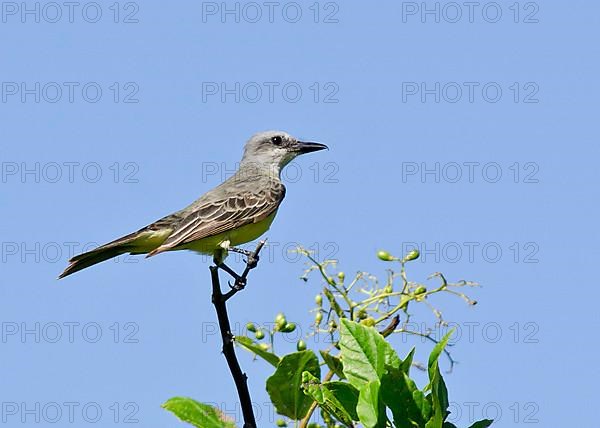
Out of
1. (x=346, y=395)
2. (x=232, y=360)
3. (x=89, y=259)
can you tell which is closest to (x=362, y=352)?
(x=346, y=395)

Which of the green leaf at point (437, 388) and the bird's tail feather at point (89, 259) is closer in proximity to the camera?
the green leaf at point (437, 388)

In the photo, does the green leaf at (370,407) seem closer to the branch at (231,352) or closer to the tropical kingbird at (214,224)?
the branch at (231,352)

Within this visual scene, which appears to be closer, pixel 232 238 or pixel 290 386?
pixel 290 386

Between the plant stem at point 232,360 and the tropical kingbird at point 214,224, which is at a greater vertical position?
the plant stem at point 232,360

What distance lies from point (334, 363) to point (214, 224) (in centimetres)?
477

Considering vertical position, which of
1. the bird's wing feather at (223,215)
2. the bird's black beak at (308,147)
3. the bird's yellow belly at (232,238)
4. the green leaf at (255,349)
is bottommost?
the bird's yellow belly at (232,238)

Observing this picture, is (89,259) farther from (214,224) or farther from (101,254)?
(214,224)

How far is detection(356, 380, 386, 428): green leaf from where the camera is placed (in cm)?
299

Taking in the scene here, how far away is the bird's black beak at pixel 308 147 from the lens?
9906mm

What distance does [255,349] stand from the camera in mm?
3516

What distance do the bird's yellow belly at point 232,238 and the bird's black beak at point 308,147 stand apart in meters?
1.54

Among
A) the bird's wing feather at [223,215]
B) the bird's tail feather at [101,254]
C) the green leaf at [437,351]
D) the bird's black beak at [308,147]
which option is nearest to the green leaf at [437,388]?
the green leaf at [437,351]

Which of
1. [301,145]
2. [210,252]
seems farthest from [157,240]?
[301,145]

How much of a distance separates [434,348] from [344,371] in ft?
1.16
